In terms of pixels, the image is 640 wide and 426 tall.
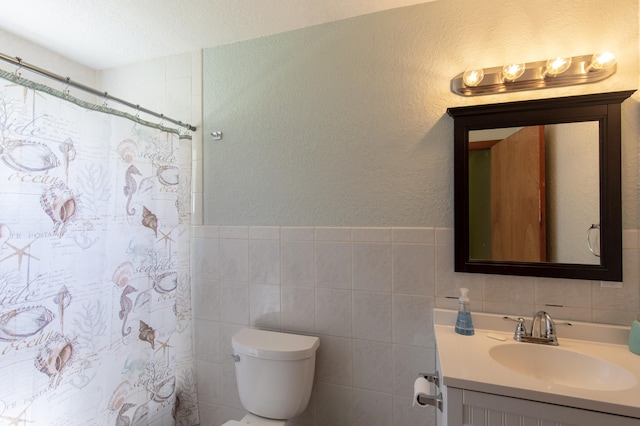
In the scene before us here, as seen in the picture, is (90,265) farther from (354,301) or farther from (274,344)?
(354,301)

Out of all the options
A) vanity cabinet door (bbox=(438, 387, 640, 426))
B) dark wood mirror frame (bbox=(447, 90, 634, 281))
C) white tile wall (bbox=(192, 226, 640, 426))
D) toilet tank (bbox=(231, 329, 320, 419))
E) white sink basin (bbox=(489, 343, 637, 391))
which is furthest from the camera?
toilet tank (bbox=(231, 329, 320, 419))

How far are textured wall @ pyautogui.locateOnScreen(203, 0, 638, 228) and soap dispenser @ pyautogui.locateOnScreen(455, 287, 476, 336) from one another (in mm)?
335

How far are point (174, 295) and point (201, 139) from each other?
89cm

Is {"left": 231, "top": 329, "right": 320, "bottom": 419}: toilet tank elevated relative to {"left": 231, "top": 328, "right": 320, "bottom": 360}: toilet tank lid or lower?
lower

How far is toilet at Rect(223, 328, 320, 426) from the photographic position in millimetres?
1332

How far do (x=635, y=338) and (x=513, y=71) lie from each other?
1.07m

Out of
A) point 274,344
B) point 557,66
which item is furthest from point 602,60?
point 274,344

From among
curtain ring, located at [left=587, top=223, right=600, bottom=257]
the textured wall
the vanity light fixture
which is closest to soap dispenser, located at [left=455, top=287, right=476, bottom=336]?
the textured wall

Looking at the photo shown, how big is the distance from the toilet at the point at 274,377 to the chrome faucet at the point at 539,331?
0.85m

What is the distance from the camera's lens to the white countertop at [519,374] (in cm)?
79

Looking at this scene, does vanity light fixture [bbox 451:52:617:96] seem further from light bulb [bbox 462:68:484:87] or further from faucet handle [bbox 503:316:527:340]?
faucet handle [bbox 503:316:527:340]

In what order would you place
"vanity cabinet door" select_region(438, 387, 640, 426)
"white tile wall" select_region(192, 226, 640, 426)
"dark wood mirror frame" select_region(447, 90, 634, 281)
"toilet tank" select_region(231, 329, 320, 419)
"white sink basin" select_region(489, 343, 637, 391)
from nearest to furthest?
"vanity cabinet door" select_region(438, 387, 640, 426) → "white sink basin" select_region(489, 343, 637, 391) → "dark wood mirror frame" select_region(447, 90, 634, 281) → "white tile wall" select_region(192, 226, 640, 426) → "toilet tank" select_region(231, 329, 320, 419)

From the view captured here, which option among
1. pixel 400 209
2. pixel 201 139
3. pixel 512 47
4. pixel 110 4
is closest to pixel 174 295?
pixel 201 139

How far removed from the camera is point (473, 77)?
123cm
